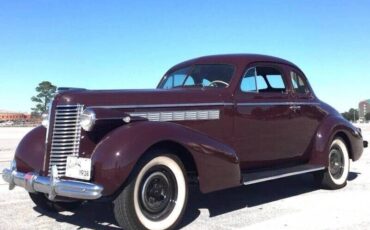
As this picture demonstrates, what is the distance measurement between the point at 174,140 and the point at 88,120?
955 millimetres

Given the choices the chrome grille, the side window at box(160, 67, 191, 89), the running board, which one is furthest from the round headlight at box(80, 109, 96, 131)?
the side window at box(160, 67, 191, 89)

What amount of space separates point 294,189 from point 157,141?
385 centimetres

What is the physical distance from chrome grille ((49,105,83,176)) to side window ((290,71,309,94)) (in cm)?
403

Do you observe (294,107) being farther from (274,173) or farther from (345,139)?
(345,139)

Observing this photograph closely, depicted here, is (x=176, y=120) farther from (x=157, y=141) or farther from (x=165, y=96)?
(x=157, y=141)

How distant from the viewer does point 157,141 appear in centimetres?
488

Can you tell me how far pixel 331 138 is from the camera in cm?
782

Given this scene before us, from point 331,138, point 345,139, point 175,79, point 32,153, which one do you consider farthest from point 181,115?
point 345,139

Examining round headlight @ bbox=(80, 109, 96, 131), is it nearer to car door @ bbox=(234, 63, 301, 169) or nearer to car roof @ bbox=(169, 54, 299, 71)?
car door @ bbox=(234, 63, 301, 169)

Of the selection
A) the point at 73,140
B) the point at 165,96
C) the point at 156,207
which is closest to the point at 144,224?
the point at 156,207

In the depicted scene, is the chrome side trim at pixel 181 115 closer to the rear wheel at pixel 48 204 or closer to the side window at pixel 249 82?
the side window at pixel 249 82

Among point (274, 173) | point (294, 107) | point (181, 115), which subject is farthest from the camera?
point (294, 107)

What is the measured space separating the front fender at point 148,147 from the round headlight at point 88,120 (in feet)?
0.68

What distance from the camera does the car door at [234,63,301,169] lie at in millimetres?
6426
